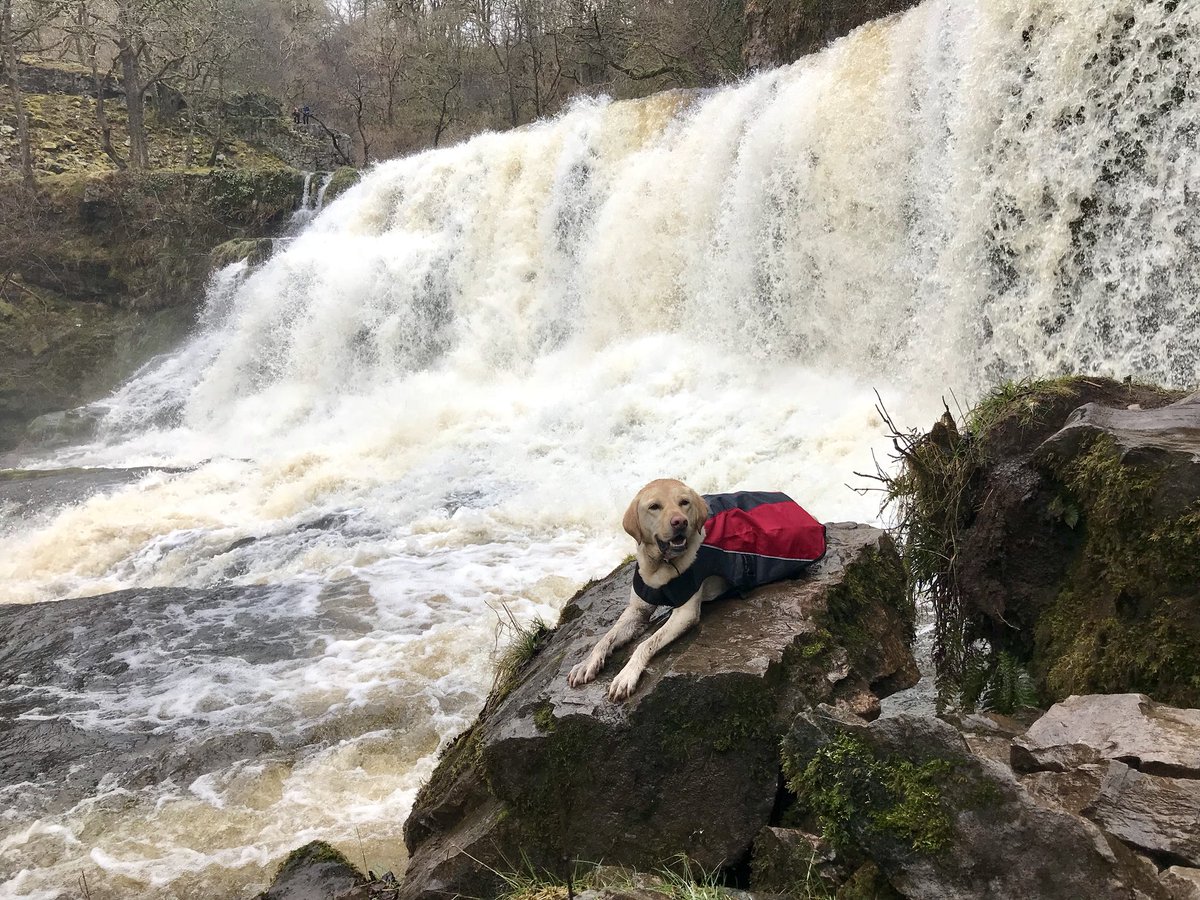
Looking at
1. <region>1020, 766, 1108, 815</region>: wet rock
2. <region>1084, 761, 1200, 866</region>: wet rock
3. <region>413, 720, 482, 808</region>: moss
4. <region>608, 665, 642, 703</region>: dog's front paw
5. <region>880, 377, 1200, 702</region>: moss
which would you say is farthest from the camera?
<region>413, 720, 482, 808</region>: moss

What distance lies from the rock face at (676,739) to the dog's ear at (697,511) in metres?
0.40

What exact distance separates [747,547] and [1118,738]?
1.34m

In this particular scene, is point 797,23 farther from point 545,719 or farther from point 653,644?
point 545,719

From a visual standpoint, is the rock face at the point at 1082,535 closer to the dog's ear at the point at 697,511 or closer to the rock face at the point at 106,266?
the dog's ear at the point at 697,511

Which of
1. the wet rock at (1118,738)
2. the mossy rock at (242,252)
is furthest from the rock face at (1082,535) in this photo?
the mossy rock at (242,252)

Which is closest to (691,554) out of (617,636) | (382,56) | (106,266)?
(617,636)

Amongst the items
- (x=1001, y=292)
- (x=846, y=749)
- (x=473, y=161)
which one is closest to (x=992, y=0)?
(x=1001, y=292)

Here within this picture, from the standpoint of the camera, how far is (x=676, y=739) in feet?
8.55

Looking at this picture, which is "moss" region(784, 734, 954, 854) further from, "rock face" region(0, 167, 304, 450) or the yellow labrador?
"rock face" region(0, 167, 304, 450)

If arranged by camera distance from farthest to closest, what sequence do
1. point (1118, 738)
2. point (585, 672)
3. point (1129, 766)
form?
point (585, 672), point (1118, 738), point (1129, 766)

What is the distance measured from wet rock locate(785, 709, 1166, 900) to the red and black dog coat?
0.78 m

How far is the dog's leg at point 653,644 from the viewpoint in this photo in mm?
2736

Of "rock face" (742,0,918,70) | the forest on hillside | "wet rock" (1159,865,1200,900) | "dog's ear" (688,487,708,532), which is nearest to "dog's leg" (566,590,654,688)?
"dog's ear" (688,487,708,532)

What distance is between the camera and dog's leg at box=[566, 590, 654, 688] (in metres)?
2.97
